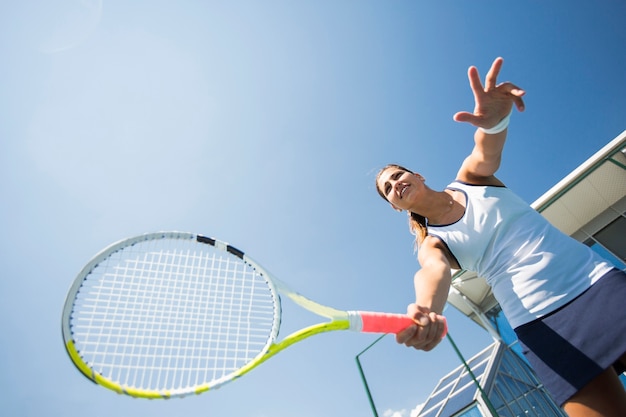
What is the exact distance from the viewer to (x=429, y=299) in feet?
5.95

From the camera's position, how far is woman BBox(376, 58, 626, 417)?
1519 mm

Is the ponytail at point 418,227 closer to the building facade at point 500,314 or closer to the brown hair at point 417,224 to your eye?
the brown hair at point 417,224


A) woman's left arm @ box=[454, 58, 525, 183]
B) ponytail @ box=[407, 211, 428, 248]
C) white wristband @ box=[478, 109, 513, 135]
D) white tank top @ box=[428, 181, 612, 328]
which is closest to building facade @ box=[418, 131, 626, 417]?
ponytail @ box=[407, 211, 428, 248]

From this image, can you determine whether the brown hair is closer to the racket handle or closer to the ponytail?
the ponytail

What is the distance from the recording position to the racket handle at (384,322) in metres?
1.77

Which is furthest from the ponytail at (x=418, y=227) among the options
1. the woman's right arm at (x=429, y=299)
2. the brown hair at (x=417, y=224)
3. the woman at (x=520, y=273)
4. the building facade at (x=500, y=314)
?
the building facade at (x=500, y=314)

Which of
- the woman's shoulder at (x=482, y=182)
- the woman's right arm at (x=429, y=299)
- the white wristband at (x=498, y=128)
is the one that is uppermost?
the white wristband at (x=498, y=128)

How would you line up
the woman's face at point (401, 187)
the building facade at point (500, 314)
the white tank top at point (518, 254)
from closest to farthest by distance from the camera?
the white tank top at point (518, 254) → the woman's face at point (401, 187) → the building facade at point (500, 314)

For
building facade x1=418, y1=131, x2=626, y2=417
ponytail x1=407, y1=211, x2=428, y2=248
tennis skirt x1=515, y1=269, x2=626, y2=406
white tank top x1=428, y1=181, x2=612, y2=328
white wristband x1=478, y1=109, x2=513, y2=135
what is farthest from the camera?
building facade x1=418, y1=131, x2=626, y2=417

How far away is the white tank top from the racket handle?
451 millimetres

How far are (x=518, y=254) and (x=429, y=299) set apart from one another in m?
0.55

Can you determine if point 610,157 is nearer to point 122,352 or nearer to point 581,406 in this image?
point 581,406

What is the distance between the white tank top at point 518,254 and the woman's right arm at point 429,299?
6.6 inches

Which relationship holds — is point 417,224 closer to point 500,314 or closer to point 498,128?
point 498,128
